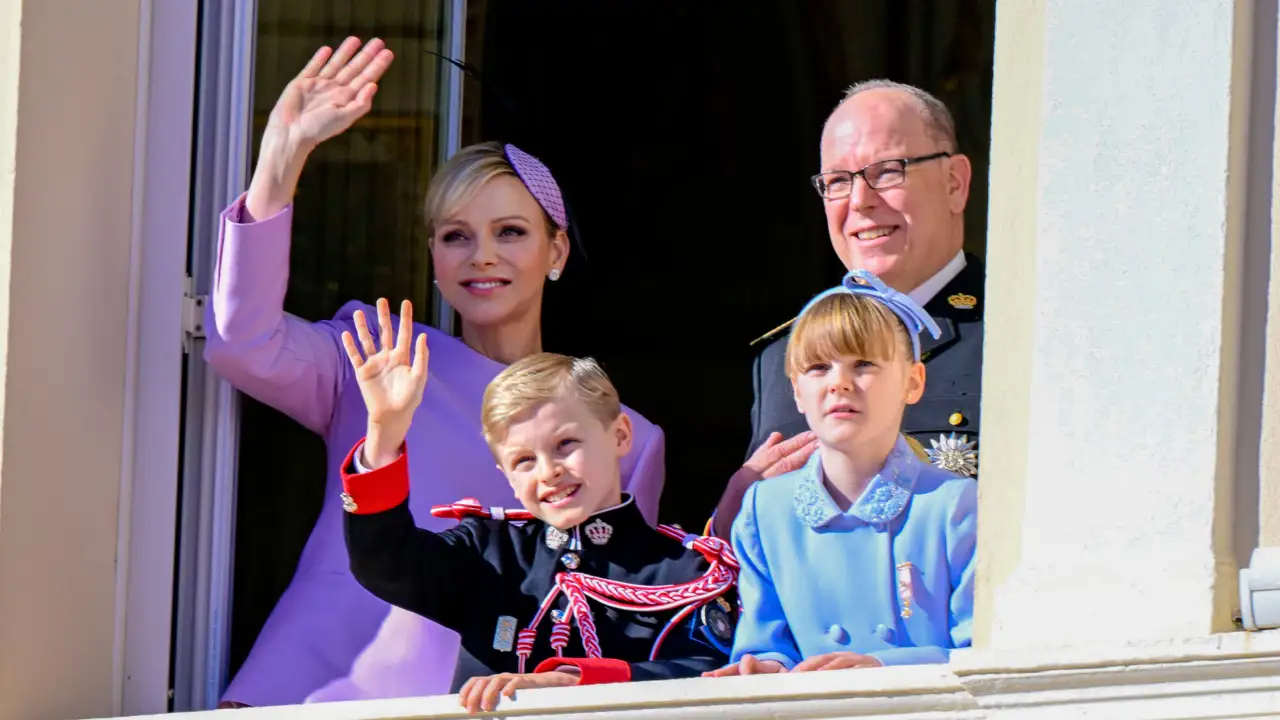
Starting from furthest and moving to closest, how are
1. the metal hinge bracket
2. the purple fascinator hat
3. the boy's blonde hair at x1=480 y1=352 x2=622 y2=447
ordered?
the purple fascinator hat, the metal hinge bracket, the boy's blonde hair at x1=480 y1=352 x2=622 y2=447

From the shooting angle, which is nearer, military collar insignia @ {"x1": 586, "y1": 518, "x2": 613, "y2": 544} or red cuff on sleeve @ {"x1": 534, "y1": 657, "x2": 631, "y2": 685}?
red cuff on sleeve @ {"x1": 534, "y1": 657, "x2": 631, "y2": 685}

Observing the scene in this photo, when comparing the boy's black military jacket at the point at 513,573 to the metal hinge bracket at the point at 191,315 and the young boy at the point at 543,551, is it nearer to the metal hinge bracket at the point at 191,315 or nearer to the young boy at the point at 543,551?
the young boy at the point at 543,551

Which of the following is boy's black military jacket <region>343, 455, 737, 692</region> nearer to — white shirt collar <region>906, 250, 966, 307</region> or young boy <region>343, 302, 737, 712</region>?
young boy <region>343, 302, 737, 712</region>

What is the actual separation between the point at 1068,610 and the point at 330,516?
1.63m

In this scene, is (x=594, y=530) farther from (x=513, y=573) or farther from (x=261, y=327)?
(x=261, y=327)

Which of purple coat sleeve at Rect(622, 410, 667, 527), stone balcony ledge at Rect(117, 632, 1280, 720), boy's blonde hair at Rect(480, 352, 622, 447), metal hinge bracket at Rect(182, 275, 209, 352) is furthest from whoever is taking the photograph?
purple coat sleeve at Rect(622, 410, 667, 527)

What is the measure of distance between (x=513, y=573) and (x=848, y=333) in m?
0.80

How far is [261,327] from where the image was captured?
470 centimetres

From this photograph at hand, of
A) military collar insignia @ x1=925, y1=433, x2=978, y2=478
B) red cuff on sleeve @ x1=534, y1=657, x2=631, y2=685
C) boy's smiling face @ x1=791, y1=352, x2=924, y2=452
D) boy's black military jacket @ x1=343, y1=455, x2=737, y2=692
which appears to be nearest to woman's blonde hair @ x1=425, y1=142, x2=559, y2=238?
boy's black military jacket @ x1=343, y1=455, x2=737, y2=692

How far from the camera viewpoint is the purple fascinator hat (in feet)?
16.7

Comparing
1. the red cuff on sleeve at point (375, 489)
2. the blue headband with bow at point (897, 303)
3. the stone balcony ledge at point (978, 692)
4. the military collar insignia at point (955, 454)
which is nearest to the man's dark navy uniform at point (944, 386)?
the military collar insignia at point (955, 454)

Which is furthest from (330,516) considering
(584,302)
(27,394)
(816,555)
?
(584,302)

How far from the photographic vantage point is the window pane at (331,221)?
5.11m

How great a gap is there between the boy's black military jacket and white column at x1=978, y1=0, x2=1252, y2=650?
596 millimetres
